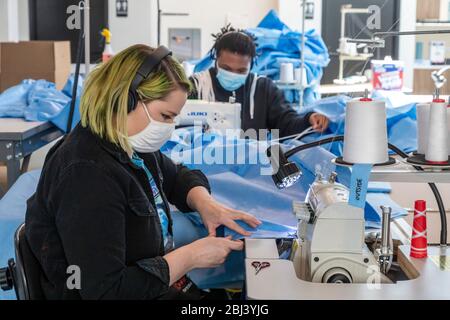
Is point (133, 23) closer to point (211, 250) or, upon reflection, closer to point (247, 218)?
point (247, 218)

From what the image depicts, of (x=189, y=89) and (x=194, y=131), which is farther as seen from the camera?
(x=194, y=131)

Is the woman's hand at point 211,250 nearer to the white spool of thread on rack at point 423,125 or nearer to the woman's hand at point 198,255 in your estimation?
the woman's hand at point 198,255

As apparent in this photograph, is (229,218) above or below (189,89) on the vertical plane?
below

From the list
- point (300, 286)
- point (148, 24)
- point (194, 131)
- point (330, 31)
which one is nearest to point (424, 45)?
point (330, 31)

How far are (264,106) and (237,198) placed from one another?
4.28 feet

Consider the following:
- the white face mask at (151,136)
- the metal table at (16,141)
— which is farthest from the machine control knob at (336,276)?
the metal table at (16,141)

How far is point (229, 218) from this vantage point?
142 cm

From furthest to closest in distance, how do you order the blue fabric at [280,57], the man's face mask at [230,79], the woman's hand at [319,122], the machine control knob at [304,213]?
the blue fabric at [280,57] → the man's face mask at [230,79] → the woman's hand at [319,122] → the machine control knob at [304,213]

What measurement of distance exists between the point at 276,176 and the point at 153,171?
337 mm

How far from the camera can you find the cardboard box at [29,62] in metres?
4.33

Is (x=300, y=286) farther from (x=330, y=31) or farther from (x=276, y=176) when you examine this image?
(x=330, y=31)

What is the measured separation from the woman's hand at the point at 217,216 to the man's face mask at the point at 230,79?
1296 millimetres

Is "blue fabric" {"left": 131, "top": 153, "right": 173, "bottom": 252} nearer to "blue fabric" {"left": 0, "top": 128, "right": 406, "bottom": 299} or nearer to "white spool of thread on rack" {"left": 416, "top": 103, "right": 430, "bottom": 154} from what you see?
"blue fabric" {"left": 0, "top": 128, "right": 406, "bottom": 299}

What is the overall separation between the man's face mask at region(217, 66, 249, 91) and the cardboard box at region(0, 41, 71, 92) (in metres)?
1.95
